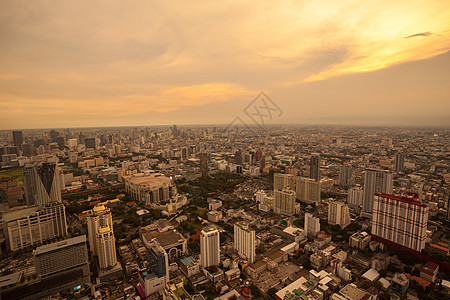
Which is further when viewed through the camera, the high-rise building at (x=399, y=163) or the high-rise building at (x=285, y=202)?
the high-rise building at (x=399, y=163)

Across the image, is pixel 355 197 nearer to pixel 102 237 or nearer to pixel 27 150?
pixel 102 237

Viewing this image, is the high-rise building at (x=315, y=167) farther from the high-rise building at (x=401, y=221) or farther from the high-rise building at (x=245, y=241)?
the high-rise building at (x=245, y=241)

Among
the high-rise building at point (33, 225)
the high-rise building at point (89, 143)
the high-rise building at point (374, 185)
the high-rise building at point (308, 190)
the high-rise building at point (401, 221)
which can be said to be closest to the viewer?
the high-rise building at point (401, 221)

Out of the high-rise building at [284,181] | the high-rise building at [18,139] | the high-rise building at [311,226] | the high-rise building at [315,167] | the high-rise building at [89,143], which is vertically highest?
the high-rise building at [18,139]

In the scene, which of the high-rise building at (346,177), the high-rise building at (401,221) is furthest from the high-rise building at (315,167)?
the high-rise building at (401,221)

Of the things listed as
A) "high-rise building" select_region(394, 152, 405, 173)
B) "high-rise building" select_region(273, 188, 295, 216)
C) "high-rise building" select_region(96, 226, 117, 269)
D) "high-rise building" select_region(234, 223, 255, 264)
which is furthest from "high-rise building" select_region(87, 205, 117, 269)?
Result: "high-rise building" select_region(394, 152, 405, 173)

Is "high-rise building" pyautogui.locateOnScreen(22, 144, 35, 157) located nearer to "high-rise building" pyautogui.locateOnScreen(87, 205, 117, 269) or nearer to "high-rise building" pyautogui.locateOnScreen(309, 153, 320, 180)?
"high-rise building" pyautogui.locateOnScreen(87, 205, 117, 269)

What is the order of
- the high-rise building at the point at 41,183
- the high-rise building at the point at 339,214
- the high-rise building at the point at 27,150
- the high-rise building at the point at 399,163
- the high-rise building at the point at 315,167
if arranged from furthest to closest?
the high-rise building at the point at 27,150 < the high-rise building at the point at 399,163 < the high-rise building at the point at 315,167 < the high-rise building at the point at 41,183 < the high-rise building at the point at 339,214

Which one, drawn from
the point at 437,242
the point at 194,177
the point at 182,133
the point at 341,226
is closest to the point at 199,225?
the point at 341,226
